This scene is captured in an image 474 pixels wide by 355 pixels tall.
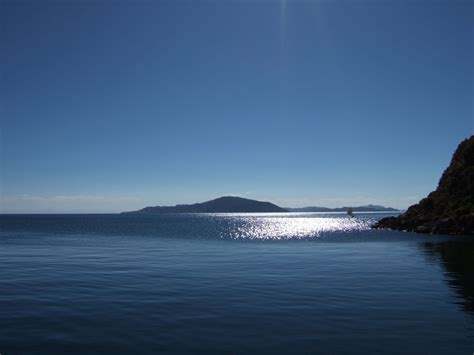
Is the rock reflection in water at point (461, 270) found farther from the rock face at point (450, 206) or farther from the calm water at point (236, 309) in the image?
the rock face at point (450, 206)

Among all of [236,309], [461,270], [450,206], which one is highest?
[450,206]

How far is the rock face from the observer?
9006 cm

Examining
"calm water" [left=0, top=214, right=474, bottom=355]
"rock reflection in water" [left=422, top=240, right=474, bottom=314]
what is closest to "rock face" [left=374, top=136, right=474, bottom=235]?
"rock reflection in water" [left=422, top=240, right=474, bottom=314]

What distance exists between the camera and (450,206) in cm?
10225

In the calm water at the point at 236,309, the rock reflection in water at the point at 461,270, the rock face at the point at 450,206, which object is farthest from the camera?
the rock face at the point at 450,206

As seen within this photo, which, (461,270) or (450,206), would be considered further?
(450,206)

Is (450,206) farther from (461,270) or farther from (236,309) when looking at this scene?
A: (236,309)

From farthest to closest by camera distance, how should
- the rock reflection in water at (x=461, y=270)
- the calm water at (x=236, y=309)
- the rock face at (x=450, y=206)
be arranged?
1. the rock face at (x=450, y=206)
2. the rock reflection in water at (x=461, y=270)
3. the calm water at (x=236, y=309)

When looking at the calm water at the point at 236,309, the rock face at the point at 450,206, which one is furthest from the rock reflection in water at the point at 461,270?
the rock face at the point at 450,206

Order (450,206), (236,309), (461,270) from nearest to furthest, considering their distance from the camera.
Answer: (236,309), (461,270), (450,206)

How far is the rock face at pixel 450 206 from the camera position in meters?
90.1

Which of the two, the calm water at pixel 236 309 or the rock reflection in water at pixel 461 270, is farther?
the rock reflection in water at pixel 461 270

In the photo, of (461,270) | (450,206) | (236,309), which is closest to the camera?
(236,309)

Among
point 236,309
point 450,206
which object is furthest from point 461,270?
point 450,206
